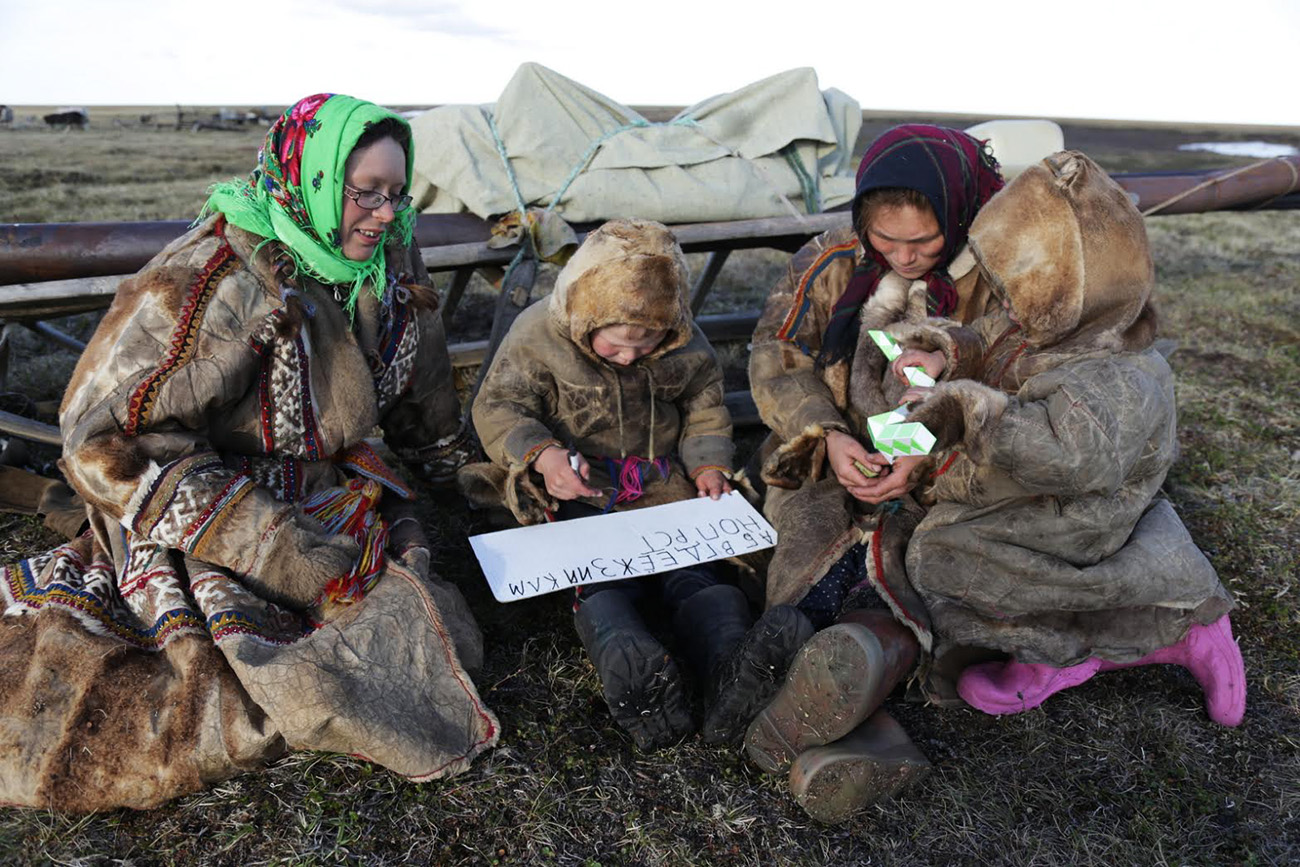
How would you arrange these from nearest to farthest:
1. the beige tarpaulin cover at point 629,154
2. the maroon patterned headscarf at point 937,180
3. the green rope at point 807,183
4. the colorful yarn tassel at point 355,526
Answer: the colorful yarn tassel at point 355,526
the maroon patterned headscarf at point 937,180
the beige tarpaulin cover at point 629,154
the green rope at point 807,183

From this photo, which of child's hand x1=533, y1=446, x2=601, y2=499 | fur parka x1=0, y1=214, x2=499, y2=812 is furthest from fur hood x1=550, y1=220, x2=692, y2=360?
fur parka x1=0, y1=214, x2=499, y2=812

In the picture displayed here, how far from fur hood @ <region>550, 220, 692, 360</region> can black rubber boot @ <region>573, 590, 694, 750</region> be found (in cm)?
84

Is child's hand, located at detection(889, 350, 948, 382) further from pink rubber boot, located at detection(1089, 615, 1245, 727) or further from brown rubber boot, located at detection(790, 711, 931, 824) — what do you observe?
pink rubber boot, located at detection(1089, 615, 1245, 727)

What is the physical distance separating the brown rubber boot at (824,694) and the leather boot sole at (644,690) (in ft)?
0.64

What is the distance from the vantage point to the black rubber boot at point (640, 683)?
2004mm

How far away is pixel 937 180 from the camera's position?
220cm

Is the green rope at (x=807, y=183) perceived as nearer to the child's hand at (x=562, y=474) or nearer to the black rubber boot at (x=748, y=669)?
the child's hand at (x=562, y=474)

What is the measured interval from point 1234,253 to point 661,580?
27.8ft

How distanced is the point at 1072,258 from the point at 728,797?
4.66 ft

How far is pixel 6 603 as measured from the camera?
2002 mm

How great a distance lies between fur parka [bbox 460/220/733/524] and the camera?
238cm

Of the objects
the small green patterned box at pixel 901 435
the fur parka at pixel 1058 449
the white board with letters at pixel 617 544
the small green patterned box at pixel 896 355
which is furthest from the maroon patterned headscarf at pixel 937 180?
the white board with letters at pixel 617 544

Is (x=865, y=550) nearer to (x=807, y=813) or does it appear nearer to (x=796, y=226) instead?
(x=807, y=813)

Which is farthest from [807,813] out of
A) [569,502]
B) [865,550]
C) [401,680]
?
[569,502]
